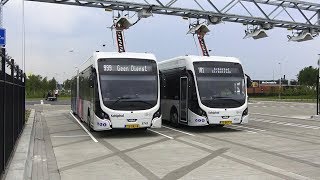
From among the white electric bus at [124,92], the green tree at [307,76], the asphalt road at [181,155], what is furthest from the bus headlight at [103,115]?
the green tree at [307,76]

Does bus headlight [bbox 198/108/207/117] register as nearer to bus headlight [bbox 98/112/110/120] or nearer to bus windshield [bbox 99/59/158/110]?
bus windshield [bbox 99/59/158/110]

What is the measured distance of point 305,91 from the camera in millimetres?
106125

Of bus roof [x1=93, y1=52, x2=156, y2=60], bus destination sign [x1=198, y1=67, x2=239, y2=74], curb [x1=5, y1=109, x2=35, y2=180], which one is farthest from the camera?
bus destination sign [x1=198, y1=67, x2=239, y2=74]

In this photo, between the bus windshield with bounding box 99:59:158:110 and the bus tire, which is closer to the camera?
the bus windshield with bounding box 99:59:158:110

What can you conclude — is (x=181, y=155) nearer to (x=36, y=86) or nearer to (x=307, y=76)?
(x=36, y=86)

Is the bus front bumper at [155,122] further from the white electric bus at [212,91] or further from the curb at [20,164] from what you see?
the curb at [20,164]

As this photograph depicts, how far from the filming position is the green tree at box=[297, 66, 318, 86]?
118575mm

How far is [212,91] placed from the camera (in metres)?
19.0

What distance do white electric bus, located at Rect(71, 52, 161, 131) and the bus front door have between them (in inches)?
84.5

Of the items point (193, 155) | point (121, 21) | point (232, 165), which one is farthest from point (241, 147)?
point (121, 21)

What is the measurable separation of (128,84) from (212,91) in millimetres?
3499

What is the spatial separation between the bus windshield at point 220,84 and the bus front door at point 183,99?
88 cm

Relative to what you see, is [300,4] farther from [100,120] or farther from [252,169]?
[252,169]

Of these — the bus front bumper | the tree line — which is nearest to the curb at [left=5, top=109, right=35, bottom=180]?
the bus front bumper
